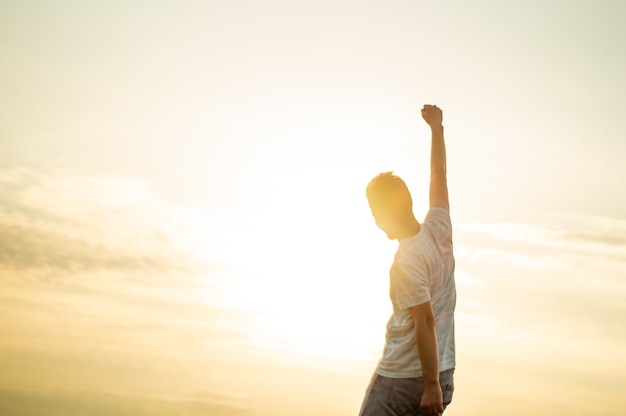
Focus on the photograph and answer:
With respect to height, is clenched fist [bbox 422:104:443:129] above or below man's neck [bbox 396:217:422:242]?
above

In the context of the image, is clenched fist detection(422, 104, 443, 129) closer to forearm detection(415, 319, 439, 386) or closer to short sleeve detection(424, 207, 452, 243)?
short sleeve detection(424, 207, 452, 243)

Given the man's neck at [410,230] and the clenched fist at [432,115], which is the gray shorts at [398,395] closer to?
the man's neck at [410,230]

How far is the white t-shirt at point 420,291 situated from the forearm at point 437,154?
366 mm

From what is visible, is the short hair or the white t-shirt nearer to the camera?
the white t-shirt

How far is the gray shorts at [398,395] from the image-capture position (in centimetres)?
546

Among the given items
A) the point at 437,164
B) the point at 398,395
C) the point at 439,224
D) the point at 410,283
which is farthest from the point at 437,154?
the point at 398,395

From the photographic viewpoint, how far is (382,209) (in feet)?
18.2

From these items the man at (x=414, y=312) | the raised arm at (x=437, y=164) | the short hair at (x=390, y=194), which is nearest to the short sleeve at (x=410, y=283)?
the man at (x=414, y=312)

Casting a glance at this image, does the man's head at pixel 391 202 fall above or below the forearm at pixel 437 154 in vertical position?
below

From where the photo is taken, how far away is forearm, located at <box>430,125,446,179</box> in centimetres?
596

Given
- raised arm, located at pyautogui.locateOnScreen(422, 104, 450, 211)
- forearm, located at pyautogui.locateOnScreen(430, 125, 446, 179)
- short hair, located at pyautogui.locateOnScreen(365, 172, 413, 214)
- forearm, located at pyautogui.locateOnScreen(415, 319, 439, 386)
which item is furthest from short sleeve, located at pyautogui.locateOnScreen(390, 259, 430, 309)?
forearm, located at pyautogui.locateOnScreen(430, 125, 446, 179)

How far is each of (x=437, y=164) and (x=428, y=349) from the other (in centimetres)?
174

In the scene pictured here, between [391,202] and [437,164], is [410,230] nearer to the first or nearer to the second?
[391,202]

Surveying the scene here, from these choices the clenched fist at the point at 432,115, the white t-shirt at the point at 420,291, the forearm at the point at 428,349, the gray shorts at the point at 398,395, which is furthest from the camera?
the clenched fist at the point at 432,115
